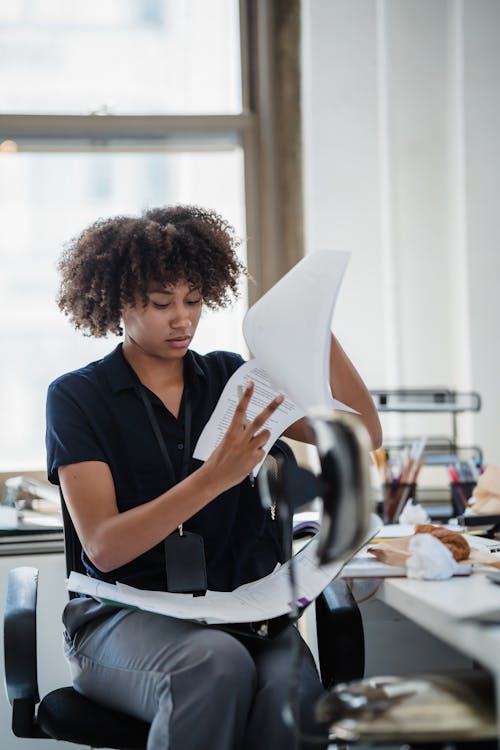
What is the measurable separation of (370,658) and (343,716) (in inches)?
38.0

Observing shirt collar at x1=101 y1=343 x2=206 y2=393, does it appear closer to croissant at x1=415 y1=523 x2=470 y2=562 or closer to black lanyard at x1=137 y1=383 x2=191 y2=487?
black lanyard at x1=137 y1=383 x2=191 y2=487

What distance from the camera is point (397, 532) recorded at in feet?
5.63

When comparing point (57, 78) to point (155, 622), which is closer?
point (155, 622)

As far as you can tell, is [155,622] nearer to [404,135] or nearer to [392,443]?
[392,443]

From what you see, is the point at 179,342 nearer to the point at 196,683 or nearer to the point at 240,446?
the point at 240,446

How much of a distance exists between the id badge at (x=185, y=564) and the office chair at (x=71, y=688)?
0.46ft

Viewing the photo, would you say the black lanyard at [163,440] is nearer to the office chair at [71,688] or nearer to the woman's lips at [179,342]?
the woman's lips at [179,342]

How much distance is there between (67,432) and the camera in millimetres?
1506

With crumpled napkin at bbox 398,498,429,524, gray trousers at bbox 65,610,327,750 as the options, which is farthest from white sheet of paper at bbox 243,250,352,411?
crumpled napkin at bbox 398,498,429,524

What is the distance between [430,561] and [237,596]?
35 cm

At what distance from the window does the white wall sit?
0.29m

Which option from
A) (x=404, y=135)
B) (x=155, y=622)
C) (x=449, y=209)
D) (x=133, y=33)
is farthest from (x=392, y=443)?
(x=133, y=33)

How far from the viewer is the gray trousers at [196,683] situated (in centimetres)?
122

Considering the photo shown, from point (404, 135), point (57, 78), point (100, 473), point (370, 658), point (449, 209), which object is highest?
point (57, 78)
